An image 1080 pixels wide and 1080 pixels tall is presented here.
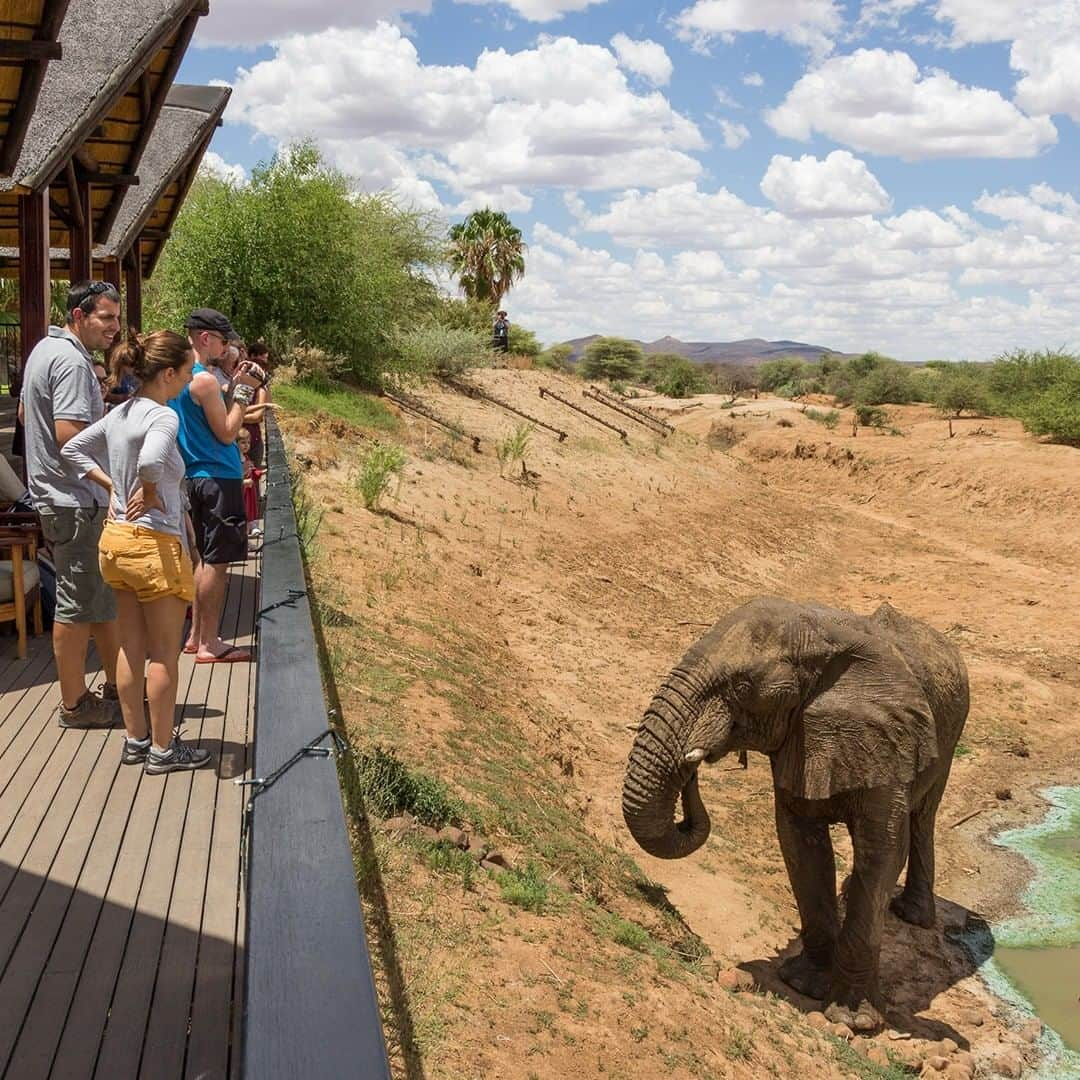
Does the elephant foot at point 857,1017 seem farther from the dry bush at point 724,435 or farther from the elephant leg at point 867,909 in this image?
the dry bush at point 724,435

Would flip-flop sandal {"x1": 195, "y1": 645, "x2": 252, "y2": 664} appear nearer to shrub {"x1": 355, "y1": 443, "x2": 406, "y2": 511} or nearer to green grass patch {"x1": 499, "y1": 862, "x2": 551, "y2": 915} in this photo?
green grass patch {"x1": 499, "y1": 862, "x2": 551, "y2": 915}

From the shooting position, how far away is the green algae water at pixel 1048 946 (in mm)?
7262

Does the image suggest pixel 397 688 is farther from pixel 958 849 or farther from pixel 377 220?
pixel 377 220

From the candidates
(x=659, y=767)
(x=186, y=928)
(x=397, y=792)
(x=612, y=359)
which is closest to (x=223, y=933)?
(x=186, y=928)

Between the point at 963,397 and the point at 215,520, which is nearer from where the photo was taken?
the point at 215,520

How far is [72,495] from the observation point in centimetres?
529

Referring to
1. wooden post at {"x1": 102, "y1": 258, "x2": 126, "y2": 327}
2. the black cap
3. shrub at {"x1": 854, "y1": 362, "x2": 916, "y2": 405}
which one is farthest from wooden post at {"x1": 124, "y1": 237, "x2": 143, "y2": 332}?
shrub at {"x1": 854, "y1": 362, "x2": 916, "y2": 405}

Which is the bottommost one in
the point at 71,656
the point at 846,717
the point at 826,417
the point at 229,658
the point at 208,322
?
the point at 846,717

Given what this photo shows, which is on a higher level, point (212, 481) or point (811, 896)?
point (212, 481)

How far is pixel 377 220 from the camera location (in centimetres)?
3041

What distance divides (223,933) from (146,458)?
1953 millimetres

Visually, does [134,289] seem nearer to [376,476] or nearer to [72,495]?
[376,476]

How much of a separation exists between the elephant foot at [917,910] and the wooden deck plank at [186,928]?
18.4 ft

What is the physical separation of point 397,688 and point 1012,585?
16.9 metres
